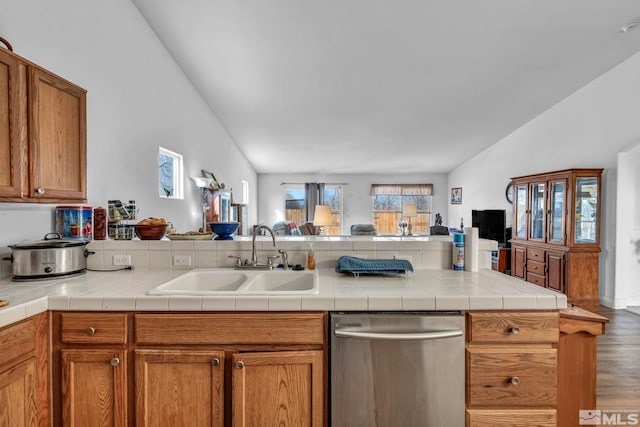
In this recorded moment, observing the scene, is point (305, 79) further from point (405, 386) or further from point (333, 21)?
point (405, 386)

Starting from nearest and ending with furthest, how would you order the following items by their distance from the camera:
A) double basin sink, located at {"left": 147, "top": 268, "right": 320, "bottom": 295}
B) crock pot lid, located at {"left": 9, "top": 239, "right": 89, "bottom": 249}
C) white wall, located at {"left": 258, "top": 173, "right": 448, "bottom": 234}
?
crock pot lid, located at {"left": 9, "top": 239, "right": 89, "bottom": 249}, double basin sink, located at {"left": 147, "top": 268, "right": 320, "bottom": 295}, white wall, located at {"left": 258, "top": 173, "right": 448, "bottom": 234}

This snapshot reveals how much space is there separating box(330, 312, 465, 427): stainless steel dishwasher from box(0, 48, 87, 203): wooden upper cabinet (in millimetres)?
1549

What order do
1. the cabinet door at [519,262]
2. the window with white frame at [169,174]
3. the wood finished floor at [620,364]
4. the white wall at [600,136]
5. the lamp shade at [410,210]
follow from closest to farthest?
the wood finished floor at [620,364] → the window with white frame at [169,174] → the white wall at [600,136] → the cabinet door at [519,262] → the lamp shade at [410,210]

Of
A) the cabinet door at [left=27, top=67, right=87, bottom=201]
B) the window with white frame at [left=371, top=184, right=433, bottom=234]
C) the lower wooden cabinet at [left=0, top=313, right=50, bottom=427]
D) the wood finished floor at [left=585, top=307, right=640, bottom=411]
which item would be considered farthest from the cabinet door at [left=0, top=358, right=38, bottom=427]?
the window with white frame at [left=371, top=184, right=433, bottom=234]

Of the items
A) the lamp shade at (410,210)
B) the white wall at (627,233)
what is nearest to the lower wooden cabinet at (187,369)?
the white wall at (627,233)

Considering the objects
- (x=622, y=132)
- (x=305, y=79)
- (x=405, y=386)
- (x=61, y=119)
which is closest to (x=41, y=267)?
(x=61, y=119)

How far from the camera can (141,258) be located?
78.6 inches

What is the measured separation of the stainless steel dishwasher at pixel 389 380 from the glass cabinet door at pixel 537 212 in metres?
4.29

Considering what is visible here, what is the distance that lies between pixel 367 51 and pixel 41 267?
3.34 meters

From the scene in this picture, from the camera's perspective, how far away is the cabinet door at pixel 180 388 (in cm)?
135

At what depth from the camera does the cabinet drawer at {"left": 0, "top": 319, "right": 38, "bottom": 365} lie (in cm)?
117

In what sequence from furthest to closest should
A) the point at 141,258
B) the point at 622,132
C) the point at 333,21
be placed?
the point at 622,132 < the point at 333,21 < the point at 141,258

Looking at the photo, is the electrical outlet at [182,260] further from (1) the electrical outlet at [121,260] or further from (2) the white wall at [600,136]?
(2) the white wall at [600,136]

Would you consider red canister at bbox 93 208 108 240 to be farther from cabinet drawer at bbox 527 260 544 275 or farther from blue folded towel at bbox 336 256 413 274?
cabinet drawer at bbox 527 260 544 275
